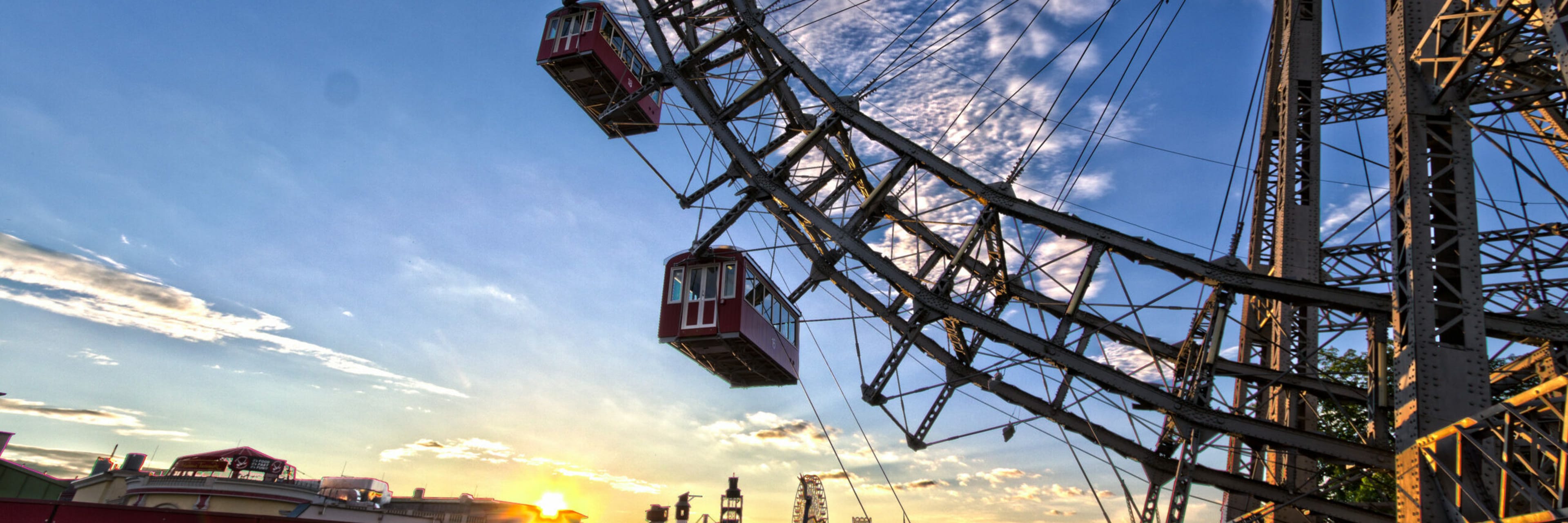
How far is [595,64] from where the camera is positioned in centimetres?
2239

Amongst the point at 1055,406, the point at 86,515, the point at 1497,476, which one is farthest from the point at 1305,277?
the point at 86,515

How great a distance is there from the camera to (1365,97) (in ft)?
67.2

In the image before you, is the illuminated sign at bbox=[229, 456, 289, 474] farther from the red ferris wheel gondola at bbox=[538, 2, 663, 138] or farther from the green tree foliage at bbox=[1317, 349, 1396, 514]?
the green tree foliage at bbox=[1317, 349, 1396, 514]

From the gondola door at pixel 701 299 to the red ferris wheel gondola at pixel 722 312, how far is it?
0.01 m

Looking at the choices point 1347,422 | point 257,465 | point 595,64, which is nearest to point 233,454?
point 257,465

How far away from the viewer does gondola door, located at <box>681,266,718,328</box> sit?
18562 millimetres

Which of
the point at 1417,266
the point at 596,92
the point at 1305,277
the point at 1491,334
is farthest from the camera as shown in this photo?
the point at 596,92

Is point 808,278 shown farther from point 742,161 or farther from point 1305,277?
point 1305,277

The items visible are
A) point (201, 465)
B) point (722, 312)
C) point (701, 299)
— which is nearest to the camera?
point (722, 312)

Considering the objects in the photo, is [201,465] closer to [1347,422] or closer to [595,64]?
[595,64]

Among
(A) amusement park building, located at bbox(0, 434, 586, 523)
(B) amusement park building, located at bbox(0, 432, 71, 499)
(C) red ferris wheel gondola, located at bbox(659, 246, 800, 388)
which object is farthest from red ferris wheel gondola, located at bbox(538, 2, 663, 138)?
(B) amusement park building, located at bbox(0, 432, 71, 499)

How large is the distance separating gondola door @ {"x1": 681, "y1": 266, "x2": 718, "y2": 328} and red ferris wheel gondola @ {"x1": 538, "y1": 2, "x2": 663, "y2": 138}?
4938mm

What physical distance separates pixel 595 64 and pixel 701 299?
324 inches

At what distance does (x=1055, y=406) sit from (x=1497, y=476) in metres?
6.70
